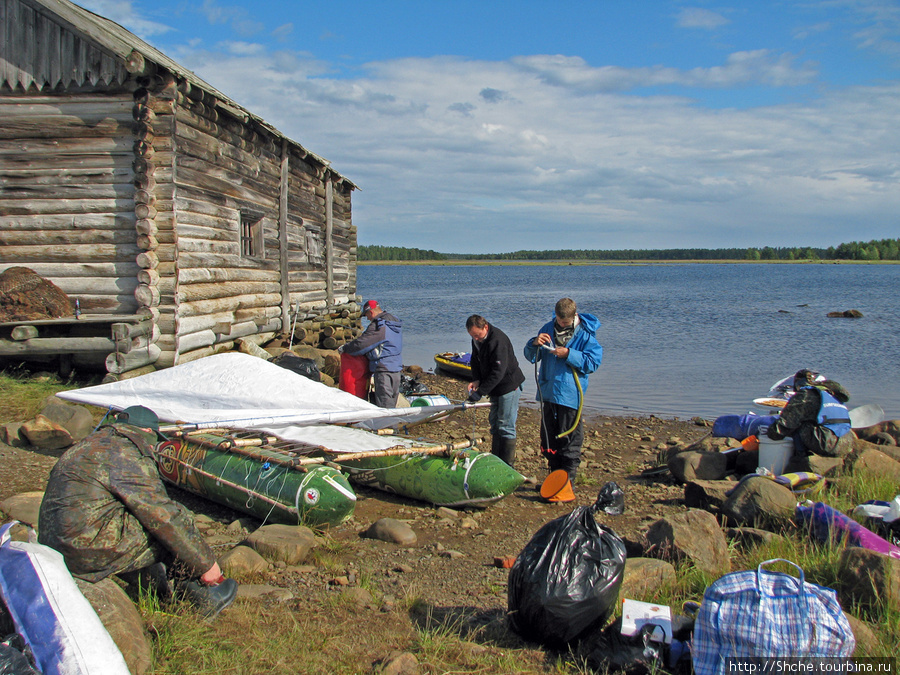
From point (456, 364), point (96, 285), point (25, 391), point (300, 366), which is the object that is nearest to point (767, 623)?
point (300, 366)

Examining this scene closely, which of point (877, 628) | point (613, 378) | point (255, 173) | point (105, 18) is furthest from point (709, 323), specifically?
point (877, 628)

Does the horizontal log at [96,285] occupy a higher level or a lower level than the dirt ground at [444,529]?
higher

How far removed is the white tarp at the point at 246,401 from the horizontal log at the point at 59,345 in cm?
221

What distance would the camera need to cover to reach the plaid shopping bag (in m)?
2.91

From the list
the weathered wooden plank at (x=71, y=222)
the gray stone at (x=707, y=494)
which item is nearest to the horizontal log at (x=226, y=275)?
the weathered wooden plank at (x=71, y=222)

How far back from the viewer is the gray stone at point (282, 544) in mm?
5008

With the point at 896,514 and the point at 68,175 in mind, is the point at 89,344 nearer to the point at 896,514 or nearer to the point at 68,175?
the point at 68,175

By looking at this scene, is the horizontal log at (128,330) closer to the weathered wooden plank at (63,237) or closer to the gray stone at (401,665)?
the weathered wooden plank at (63,237)

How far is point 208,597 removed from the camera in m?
3.90

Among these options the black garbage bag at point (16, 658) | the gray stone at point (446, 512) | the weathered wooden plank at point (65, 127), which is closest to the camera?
the black garbage bag at point (16, 658)

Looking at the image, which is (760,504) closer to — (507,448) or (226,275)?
(507,448)

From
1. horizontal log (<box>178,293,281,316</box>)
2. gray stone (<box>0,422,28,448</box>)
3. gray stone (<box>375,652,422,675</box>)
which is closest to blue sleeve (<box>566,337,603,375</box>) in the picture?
gray stone (<box>375,652,422,675</box>)

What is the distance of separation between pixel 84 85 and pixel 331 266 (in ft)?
28.1

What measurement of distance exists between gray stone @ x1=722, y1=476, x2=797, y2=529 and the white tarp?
3130 mm
